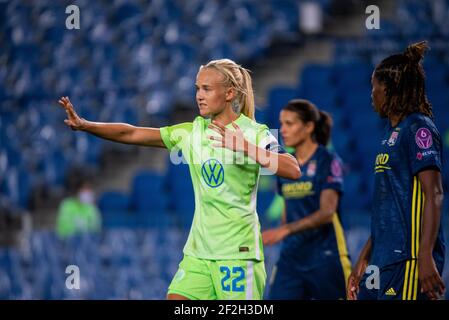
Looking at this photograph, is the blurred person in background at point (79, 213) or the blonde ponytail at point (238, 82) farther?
the blurred person in background at point (79, 213)

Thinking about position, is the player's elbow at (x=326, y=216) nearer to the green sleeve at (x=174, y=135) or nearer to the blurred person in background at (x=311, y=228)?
the blurred person in background at (x=311, y=228)

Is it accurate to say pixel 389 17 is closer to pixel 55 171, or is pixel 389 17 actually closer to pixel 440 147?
pixel 55 171

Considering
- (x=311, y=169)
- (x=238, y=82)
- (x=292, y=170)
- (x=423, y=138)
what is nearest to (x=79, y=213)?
(x=311, y=169)

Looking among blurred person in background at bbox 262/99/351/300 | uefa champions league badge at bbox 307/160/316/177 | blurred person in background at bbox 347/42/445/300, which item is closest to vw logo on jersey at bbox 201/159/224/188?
blurred person in background at bbox 347/42/445/300

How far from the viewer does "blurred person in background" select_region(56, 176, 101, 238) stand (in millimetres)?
12266

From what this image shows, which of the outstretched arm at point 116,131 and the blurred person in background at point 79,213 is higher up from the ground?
the outstretched arm at point 116,131

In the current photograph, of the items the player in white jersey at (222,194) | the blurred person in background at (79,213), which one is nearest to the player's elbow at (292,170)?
the player in white jersey at (222,194)

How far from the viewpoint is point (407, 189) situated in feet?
15.9

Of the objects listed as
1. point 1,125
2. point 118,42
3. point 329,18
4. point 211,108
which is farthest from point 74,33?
point 211,108

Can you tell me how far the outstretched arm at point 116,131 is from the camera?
5027 millimetres

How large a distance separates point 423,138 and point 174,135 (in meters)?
1.38

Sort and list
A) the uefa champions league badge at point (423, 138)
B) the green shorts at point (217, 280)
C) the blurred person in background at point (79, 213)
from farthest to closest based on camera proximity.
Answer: the blurred person in background at point (79, 213) < the green shorts at point (217, 280) < the uefa champions league badge at point (423, 138)

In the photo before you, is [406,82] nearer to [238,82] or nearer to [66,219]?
[238,82]
